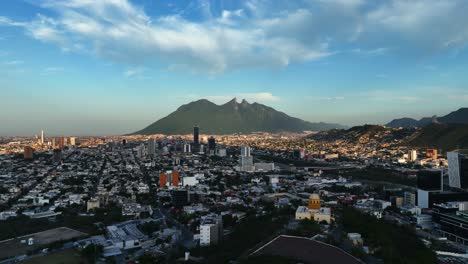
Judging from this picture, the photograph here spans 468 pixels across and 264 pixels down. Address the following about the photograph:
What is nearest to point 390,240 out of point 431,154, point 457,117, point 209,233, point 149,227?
point 209,233

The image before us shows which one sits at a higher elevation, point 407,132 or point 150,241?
point 407,132

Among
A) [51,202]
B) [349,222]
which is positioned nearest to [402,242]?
[349,222]

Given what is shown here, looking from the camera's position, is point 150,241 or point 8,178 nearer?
point 150,241

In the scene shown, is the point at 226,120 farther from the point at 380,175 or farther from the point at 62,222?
the point at 62,222

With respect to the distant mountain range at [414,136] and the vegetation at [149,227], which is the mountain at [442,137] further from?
the vegetation at [149,227]

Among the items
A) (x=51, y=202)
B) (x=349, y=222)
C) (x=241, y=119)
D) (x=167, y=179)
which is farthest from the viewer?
(x=241, y=119)

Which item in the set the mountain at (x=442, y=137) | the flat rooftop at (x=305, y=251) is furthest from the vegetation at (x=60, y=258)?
the mountain at (x=442, y=137)

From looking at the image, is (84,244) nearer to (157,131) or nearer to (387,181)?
(387,181)
